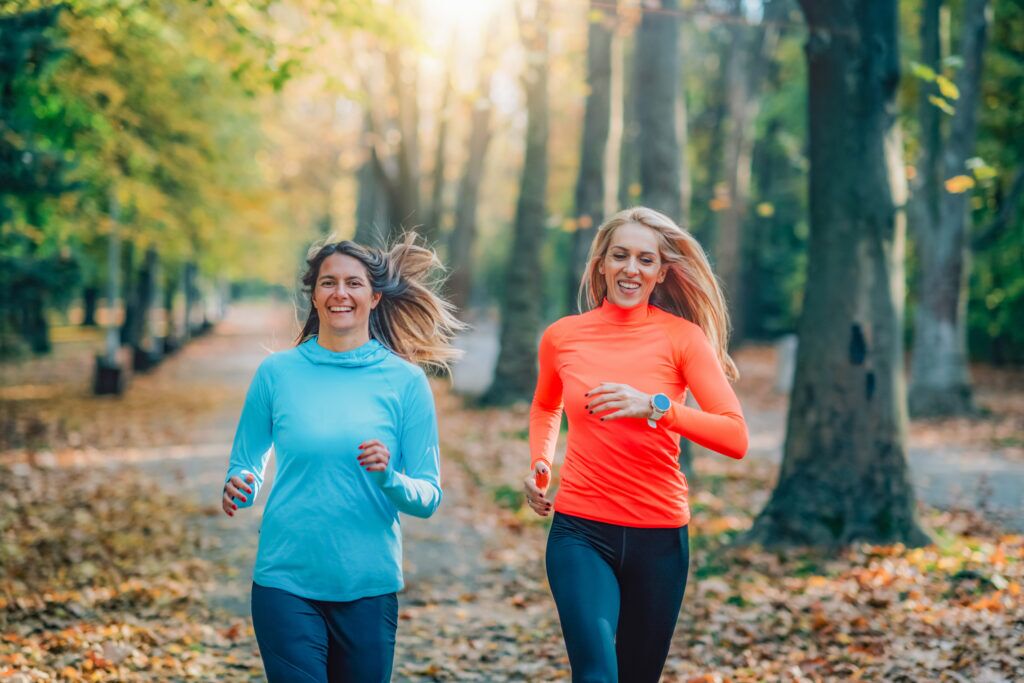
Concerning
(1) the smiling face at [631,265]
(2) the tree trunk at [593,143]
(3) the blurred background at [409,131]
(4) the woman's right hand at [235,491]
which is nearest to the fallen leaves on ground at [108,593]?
(3) the blurred background at [409,131]

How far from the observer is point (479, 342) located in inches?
1844

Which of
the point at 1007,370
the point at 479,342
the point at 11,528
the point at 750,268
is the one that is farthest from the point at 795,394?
the point at 479,342

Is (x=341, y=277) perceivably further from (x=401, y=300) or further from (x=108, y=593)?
(x=108, y=593)

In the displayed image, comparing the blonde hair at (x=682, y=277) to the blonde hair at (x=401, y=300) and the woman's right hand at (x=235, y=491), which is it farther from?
the woman's right hand at (x=235, y=491)

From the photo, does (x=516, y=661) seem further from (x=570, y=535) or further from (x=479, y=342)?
(x=479, y=342)

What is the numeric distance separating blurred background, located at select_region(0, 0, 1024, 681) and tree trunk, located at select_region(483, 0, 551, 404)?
47mm

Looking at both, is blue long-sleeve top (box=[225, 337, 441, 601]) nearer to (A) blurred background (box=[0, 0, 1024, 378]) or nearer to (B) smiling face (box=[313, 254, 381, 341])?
(B) smiling face (box=[313, 254, 381, 341])

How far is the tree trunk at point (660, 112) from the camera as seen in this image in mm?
11414

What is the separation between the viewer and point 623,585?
3.70 meters

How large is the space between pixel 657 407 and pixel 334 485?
1.10 metres

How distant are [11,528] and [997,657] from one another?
8037 mm

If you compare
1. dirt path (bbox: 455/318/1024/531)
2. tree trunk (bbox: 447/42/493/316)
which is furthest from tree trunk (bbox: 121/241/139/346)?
dirt path (bbox: 455/318/1024/531)

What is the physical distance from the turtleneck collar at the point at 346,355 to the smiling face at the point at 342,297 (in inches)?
2.5

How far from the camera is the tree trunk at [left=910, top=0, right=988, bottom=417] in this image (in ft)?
55.4
